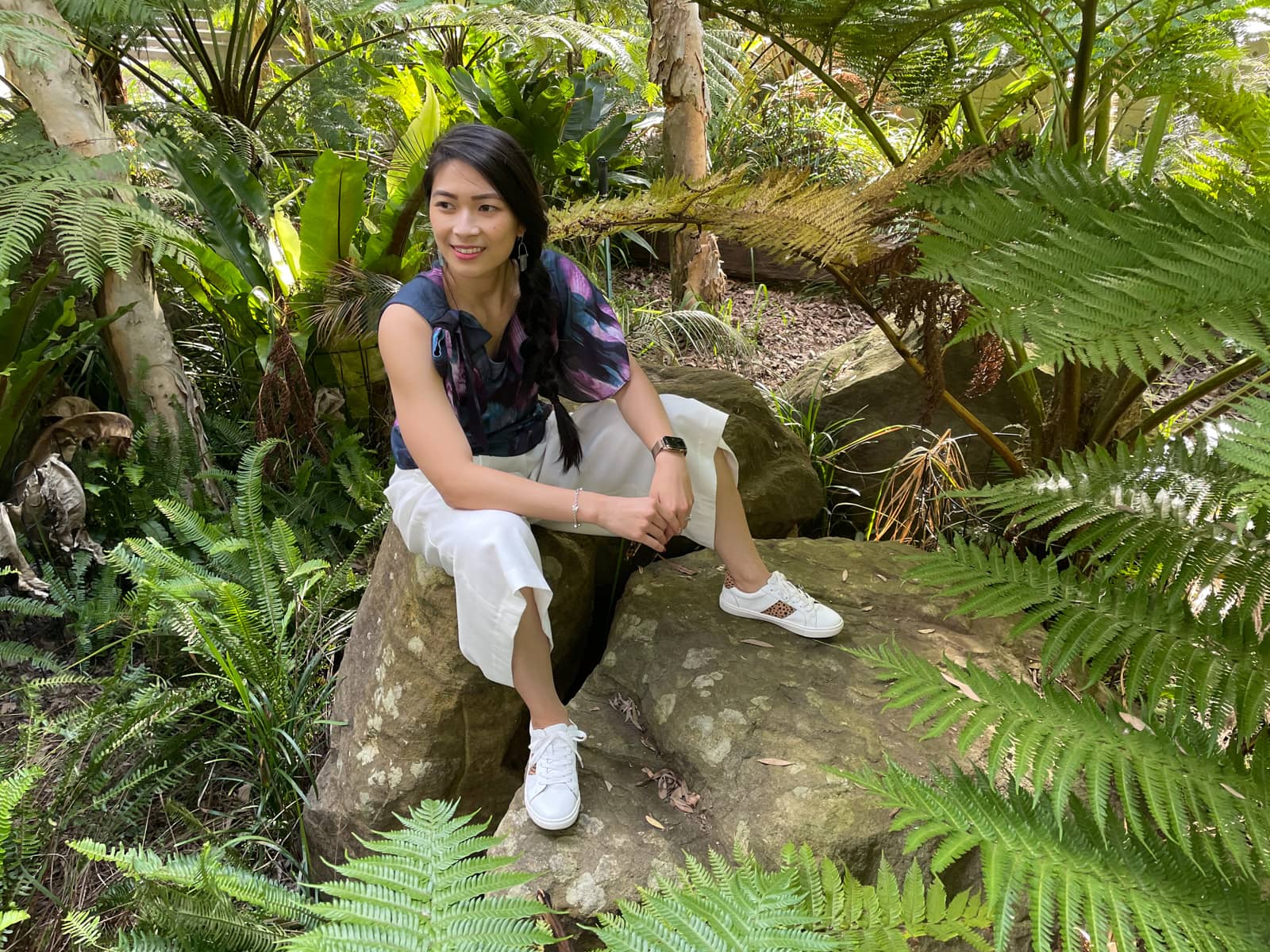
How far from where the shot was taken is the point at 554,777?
5.29 ft

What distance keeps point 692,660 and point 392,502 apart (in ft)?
2.61

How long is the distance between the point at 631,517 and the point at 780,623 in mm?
566

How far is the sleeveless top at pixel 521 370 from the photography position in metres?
1.89

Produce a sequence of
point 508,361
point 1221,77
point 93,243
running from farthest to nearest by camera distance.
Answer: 1. point 1221,77
2. point 93,243
3. point 508,361

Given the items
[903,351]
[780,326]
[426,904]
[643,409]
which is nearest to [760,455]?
[903,351]

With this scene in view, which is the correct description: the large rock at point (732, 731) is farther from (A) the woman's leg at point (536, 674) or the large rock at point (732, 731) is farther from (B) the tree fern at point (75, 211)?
(B) the tree fern at point (75, 211)

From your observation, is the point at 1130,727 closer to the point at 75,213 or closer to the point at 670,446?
the point at 670,446

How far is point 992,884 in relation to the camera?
3.37ft

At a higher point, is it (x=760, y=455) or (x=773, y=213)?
(x=773, y=213)

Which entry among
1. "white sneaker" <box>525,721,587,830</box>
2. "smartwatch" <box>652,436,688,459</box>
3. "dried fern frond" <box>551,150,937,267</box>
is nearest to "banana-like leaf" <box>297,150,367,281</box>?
"dried fern frond" <box>551,150,937,267</box>

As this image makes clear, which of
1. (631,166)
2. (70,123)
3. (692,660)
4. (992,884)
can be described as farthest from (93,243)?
(631,166)

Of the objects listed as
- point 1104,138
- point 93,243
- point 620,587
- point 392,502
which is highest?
point 1104,138

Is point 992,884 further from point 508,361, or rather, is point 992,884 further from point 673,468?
point 508,361

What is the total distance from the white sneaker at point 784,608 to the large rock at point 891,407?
1.21 m
